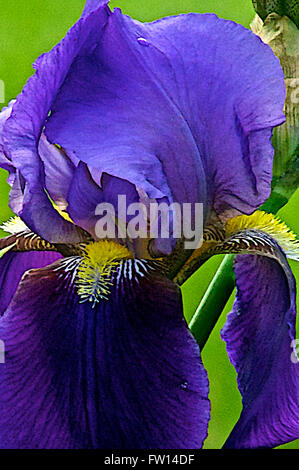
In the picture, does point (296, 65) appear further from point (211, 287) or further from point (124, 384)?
point (124, 384)

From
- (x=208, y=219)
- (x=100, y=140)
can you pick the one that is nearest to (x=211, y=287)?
(x=208, y=219)

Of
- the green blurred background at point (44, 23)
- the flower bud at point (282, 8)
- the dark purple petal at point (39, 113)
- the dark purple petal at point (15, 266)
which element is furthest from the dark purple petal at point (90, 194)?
the green blurred background at point (44, 23)

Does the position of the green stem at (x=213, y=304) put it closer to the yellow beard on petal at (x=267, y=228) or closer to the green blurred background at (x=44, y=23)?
the yellow beard on petal at (x=267, y=228)

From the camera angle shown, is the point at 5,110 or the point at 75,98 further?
the point at 5,110

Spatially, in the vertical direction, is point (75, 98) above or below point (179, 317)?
above
